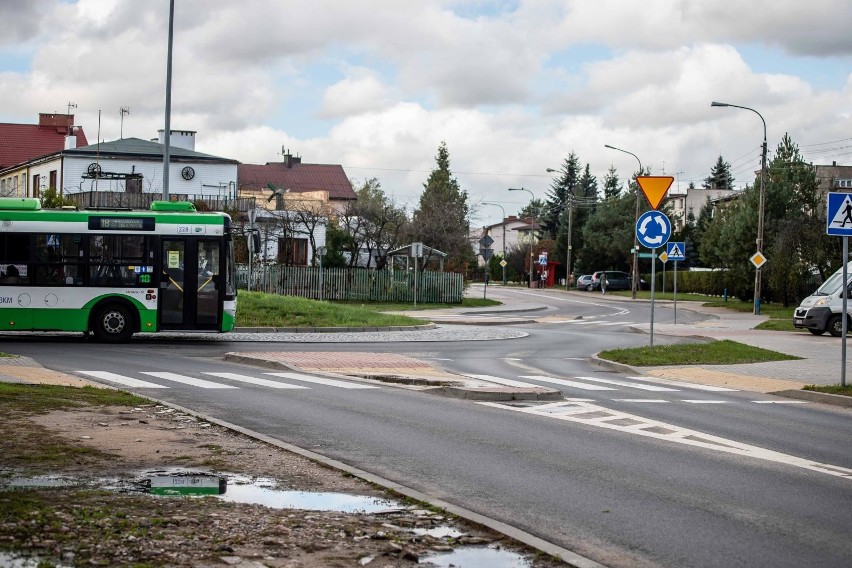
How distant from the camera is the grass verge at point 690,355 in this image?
23039 millimetres

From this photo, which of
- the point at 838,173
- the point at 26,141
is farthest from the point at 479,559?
the point at 838,173

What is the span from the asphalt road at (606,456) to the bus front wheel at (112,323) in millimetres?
5338

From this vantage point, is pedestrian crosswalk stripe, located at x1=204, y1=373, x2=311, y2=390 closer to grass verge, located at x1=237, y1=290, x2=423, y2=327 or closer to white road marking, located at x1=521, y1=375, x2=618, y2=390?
white road marking, located at x1=521, y1=375, x2=618, y2=390

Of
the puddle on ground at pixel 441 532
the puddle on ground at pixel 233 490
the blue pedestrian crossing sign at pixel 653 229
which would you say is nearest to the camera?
the puddle on ground at pixel 441 532

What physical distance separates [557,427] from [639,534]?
5572 mm

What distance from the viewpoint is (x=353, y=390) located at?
16766 mm

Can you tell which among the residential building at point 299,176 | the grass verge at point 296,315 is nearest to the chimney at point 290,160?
the residential building at point 299,176

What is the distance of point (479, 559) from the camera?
21.3 ft

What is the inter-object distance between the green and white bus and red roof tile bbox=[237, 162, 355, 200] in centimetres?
7657

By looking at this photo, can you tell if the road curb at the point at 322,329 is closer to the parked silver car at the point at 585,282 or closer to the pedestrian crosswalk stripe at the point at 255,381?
the pedestrian crosswalk stripe at the point at 255,381

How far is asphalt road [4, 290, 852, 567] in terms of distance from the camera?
287 inches

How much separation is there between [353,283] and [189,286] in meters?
26.8

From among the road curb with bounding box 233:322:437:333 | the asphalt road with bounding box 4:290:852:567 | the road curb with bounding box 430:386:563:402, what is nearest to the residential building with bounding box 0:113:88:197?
the road curb with bounding box 233:322:437:333

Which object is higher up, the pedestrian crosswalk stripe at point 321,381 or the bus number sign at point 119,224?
the bus number sign at point 119,224
